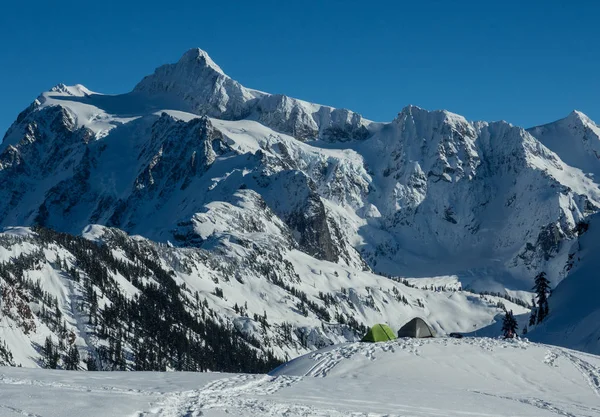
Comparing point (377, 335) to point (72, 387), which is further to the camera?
point (377, 335)

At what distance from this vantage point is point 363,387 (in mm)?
42125

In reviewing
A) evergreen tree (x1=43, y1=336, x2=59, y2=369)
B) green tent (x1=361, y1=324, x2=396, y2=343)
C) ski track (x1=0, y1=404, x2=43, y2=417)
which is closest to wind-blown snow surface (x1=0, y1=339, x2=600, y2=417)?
ski track (x1=0, y1=404, x2=43, y2=417)

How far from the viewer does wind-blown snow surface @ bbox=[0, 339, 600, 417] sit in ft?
109

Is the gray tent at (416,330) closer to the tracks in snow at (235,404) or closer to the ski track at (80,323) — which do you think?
the tracks in snow at (235,404)

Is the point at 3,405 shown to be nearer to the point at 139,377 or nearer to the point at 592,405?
the point at 139,377

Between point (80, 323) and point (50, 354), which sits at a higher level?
point (80, 323)

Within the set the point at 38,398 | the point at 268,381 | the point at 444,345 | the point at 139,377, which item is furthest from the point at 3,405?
the point at 444,345

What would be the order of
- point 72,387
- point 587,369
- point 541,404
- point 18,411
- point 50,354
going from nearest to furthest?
point 18,411
point 72,387
point 541,404
point 587,369
point 50,354

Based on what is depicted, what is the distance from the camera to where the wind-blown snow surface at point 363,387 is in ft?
109

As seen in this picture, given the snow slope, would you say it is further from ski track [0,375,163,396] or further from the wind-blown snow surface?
ski track [0,375,163,396]

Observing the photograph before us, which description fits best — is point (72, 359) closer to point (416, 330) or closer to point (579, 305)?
point (579, 305)

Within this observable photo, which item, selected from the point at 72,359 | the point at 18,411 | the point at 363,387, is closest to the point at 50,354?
the point at 72,359

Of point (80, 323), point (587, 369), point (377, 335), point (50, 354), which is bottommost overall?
point (587, 369)

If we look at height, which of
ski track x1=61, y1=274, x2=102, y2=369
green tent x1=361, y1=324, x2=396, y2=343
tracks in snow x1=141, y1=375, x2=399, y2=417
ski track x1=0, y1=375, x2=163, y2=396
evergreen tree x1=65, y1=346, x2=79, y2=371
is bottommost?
tracks in snow x1=141, y1=375, x2=399, y2=417
